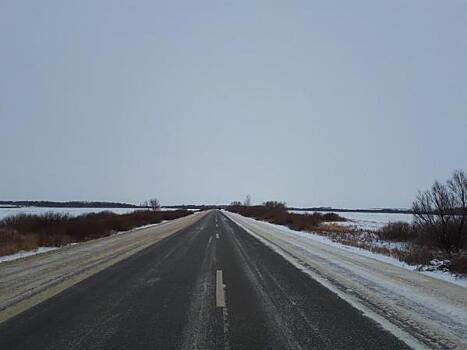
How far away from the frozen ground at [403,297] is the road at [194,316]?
34 centimetres

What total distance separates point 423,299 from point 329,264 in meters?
5.30

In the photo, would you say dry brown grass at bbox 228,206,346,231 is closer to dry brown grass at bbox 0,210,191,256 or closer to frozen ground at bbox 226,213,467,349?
dry brown grass at bbox 0,210,191,256

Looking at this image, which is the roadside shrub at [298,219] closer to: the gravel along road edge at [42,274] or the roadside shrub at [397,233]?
the roadside shrub at [397,233]

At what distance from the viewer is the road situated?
5352 millimetres

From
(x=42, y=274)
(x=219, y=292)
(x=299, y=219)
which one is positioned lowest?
(x=219, y=292)

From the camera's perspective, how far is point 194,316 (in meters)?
6.65

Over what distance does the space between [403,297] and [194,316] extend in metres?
4.00

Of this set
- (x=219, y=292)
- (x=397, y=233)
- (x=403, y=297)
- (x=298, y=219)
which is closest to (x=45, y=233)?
(x=219, y=292)

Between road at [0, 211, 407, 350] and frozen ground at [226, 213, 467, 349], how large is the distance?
336mm

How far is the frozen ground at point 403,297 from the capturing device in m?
5.75

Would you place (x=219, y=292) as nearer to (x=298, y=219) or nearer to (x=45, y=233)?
(x=45, y=233)

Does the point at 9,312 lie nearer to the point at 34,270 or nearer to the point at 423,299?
the point at 34,270

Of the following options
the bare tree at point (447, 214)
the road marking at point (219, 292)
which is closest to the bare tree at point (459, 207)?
the bare tree at point (447, 214)

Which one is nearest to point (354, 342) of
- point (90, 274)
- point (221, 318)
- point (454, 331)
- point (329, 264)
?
A: point (454, 331)
